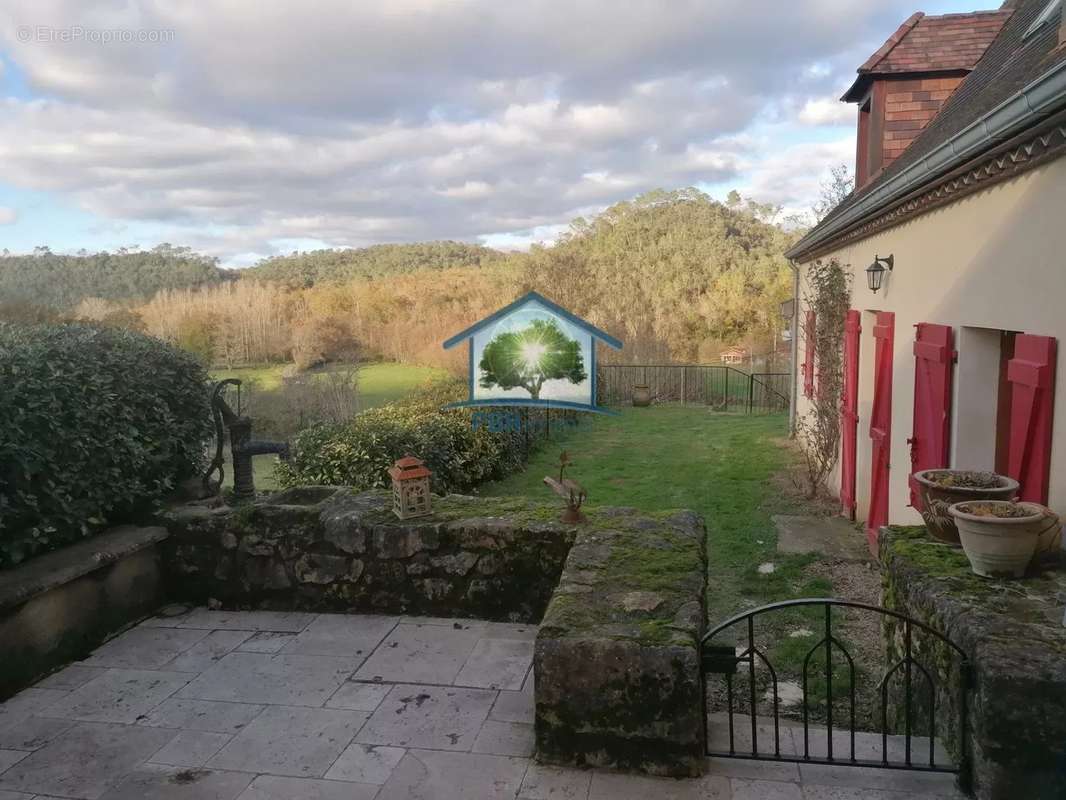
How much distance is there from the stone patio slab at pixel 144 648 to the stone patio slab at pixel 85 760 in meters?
0.60

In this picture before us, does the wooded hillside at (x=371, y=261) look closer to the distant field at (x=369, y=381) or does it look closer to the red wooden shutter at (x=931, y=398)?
the distant field at (x=369, y=381)

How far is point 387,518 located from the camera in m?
4.14

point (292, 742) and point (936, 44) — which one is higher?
point (936, 44)

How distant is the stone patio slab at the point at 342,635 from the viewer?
3.67 m

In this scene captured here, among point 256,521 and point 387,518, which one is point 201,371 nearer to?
point 256,521

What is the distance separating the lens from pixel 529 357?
1153cm

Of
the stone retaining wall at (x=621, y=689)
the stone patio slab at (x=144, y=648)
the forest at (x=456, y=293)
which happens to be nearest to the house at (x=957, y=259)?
the stone retaining wall at (x=621, y=689)

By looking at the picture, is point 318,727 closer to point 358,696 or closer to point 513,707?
point 358,696

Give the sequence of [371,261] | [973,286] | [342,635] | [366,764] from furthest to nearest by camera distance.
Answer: [371,261] < [973,286] < [342,635] < [366,764]

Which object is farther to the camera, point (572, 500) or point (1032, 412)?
point (572, 500)

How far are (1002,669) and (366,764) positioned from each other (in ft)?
7.07

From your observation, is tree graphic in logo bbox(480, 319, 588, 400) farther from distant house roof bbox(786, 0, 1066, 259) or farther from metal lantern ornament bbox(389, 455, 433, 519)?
metal lantern ornament bbox(389, 455, 433, 519)

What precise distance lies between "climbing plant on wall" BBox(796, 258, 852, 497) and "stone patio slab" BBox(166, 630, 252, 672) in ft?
22.7

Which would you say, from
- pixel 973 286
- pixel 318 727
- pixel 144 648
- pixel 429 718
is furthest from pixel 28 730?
pixel 973 286
